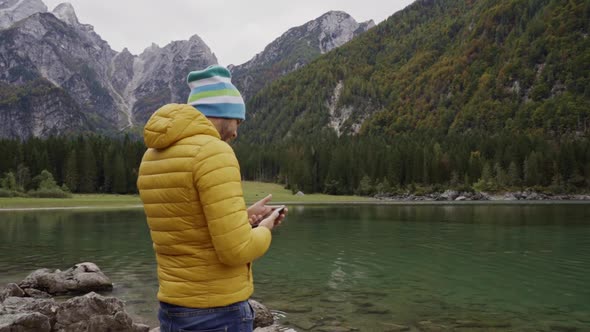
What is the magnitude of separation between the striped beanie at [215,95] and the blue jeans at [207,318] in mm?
1778

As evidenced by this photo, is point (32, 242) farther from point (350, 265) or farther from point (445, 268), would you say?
point (445, 268)

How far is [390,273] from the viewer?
25016 millimetres

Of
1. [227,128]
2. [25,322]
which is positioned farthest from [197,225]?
[25,322]

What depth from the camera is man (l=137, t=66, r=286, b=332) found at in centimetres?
407

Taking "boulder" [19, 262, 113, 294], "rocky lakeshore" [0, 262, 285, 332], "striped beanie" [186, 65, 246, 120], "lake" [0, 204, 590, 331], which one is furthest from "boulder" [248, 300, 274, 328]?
"striped beanie" [186, 65, 246, 120]

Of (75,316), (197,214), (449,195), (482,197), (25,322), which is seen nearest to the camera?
(197,214)

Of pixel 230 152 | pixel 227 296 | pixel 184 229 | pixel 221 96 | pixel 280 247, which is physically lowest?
pixel 280 247

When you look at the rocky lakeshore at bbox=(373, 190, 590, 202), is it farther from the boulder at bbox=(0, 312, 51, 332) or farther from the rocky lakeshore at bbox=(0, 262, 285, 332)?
the boulder at bbox=(0, 312, 51, 332)

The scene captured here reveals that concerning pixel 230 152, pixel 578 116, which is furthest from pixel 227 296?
pixel 578 116

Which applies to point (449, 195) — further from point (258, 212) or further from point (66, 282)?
point (258, 212)

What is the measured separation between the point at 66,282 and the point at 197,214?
64.4 ft

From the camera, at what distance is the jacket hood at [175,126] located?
166 inches

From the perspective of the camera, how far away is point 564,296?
19672mm

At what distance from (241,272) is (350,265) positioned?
24.2 meters
